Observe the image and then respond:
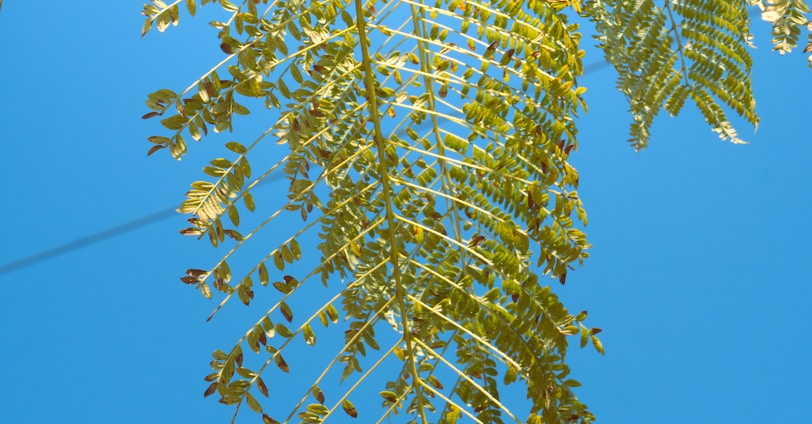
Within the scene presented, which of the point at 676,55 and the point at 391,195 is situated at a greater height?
the point at 676,55

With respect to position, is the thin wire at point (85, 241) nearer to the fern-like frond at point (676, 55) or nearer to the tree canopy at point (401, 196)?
the fern-like frond at point (676, 55)

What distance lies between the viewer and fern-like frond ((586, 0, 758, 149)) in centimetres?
98

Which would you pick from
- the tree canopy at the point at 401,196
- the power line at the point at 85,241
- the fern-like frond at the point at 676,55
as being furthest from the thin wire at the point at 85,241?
the tree canopy at the point at 401,196

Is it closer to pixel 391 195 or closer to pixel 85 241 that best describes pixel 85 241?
pixel 85 241

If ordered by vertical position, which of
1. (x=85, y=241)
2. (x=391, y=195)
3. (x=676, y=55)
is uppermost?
(x=85, y=241)

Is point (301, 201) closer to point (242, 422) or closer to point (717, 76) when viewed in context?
point (717, 76)

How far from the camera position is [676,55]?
107cm

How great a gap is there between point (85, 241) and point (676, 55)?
222cm

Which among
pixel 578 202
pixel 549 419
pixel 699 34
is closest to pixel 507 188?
pixel 578 202

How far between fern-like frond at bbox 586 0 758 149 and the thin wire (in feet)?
6.55

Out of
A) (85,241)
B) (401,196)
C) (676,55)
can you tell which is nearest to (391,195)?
(401,196)

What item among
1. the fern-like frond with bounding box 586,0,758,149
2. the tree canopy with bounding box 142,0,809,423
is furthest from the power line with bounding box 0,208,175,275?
the tree canopy with bounding box 142,0,809,423

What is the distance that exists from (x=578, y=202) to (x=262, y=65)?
9.7 inches

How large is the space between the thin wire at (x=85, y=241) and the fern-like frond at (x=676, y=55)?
2.00 meters
